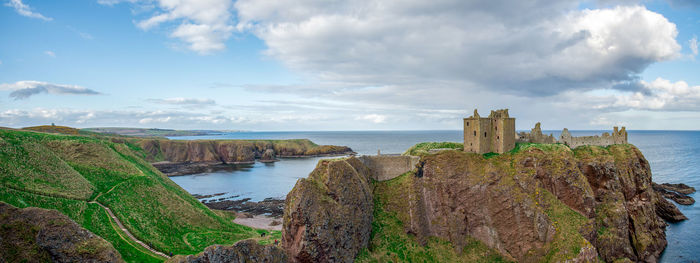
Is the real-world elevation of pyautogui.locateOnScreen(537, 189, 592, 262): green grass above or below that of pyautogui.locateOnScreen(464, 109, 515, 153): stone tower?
below

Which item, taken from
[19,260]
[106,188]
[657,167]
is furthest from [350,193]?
[657,167]

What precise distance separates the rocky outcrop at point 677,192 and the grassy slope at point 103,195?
82.2m

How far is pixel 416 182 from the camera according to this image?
40812 mm

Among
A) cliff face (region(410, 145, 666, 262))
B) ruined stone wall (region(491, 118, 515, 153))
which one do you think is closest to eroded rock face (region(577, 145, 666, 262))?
cliff face (region(410, 145, 666, 262))

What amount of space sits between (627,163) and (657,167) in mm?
87915

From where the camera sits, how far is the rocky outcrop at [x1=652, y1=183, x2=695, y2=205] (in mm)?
68444

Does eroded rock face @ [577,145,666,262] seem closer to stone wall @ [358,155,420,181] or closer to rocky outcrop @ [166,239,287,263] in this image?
stone wall @ [358,155,420,181]

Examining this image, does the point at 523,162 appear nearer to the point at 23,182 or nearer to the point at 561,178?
the point at 561,178

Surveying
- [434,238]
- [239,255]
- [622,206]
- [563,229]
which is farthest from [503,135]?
[239,255]

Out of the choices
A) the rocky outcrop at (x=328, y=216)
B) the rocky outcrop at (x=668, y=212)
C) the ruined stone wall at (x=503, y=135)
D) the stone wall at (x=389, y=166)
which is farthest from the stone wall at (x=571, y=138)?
the rocky outcrop at (x=328, y=216)

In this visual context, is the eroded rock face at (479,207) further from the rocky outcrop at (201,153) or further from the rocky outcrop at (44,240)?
the rocky outcrop at (201,153)

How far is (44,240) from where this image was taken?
70.7 feet

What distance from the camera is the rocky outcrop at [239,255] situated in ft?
74.6

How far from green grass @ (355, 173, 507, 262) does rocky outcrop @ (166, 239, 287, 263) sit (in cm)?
969
